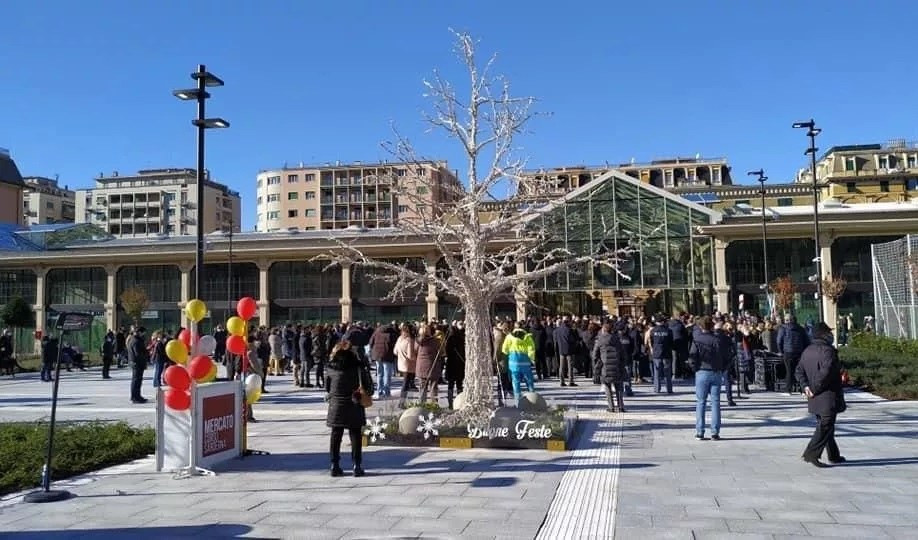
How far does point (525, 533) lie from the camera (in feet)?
20.4

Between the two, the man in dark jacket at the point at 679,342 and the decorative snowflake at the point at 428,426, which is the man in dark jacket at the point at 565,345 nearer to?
the man in dark jacket at the point at 679,342

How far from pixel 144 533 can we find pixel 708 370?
7.68 meters

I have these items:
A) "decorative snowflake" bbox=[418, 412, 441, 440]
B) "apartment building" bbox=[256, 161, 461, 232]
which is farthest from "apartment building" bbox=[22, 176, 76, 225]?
"decorative snowflake" bbox=[418, 412, 441, 440]

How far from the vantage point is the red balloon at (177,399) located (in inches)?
352

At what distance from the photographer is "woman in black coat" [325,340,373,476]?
8.45 m

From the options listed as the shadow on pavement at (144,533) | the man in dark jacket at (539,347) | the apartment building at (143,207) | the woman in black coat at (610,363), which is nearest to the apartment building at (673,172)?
the apartment building at (143,207)

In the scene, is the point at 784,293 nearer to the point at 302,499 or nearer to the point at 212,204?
the point at 302,499

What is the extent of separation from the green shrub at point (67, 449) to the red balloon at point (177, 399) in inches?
61.6

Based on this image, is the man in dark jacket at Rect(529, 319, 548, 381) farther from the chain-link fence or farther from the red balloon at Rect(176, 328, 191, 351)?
the chain-link fence

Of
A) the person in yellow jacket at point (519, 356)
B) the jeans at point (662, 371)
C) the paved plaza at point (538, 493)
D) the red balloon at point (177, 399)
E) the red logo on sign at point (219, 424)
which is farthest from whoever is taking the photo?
the jeans at point (662, 371)

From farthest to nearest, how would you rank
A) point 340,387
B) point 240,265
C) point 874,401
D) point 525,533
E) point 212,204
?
point 212,204 < point 240,265 < point 874,401 < point 340,387 < point 525,533

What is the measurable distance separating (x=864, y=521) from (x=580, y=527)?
95.3 inches

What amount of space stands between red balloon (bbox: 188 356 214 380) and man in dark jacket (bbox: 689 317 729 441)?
667 cm

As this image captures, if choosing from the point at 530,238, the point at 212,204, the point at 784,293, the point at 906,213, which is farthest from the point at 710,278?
the point at 212,204
